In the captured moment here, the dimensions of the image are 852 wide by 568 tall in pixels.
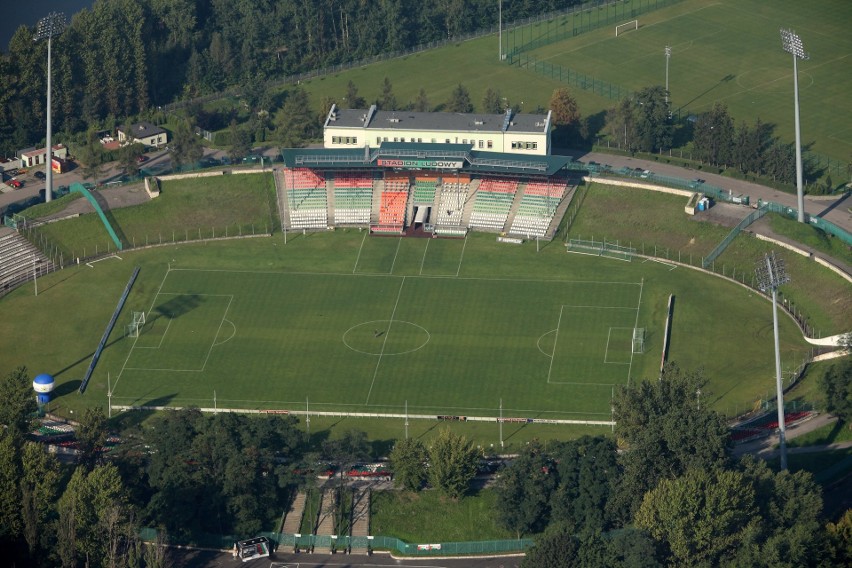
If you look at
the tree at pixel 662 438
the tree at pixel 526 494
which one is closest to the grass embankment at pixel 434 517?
the tree at pixel 526 494

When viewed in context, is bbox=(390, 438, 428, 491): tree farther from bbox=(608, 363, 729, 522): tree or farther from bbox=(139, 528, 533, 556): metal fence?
bbox=(608, 363, 729, 522): tree

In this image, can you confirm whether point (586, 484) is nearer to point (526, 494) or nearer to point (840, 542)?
point (526, 494)

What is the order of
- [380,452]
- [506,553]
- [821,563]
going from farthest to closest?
1. [380,452]
2. [506,553]
3. [821,563]

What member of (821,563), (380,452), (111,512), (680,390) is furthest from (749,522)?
(111,512)

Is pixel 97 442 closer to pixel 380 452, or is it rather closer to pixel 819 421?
pixel 380 452

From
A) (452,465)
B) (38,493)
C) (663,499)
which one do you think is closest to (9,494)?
(38,493)

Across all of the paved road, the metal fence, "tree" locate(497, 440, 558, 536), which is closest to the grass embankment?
the metal fence

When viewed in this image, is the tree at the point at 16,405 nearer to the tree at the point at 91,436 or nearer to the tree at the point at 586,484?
the tree at the point at 91,436
